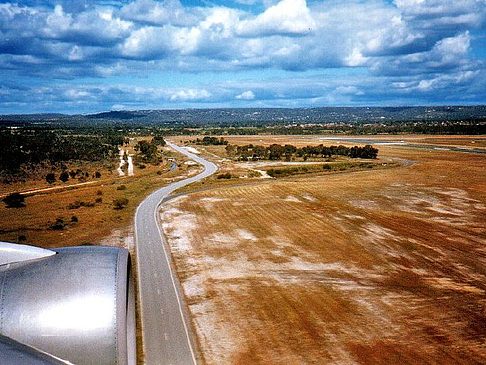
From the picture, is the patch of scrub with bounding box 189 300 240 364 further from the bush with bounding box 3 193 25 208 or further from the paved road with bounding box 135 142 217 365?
the bush with bounding box 3 193 25 208

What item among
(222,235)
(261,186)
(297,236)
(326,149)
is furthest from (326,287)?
(326,149)

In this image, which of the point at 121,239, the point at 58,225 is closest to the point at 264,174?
the point at 58,225

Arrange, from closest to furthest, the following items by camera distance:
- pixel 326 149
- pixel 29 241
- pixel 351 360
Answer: pixel 351 360 → pixel 29 241 → pixel 326 149

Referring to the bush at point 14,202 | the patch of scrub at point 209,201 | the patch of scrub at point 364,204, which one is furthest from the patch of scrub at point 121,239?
the patch of scrub at point 364,204

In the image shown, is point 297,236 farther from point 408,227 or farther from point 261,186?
point 261,186

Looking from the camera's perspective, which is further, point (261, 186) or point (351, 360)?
point (261, 186)
